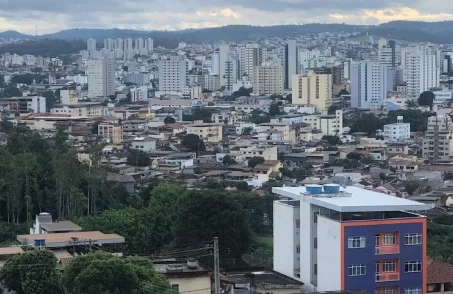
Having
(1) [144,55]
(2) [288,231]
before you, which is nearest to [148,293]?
(2) [288,231]

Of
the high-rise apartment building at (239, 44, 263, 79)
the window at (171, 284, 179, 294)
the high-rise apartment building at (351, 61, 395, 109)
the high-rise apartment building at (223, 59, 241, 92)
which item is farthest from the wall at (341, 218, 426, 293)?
the high-rise apartment building at (239, 44, 263, 79)

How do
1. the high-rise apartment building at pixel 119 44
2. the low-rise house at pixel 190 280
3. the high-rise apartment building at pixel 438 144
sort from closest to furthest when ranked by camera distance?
the low-rise house at pixel 190 280 < the high-rise apartment building at pixel 438 144 < the high-rise apartment building at pixel 119 44

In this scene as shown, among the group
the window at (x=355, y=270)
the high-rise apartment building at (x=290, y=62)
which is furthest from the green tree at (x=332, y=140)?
the high-rise apartment building at (x=290, y=62)

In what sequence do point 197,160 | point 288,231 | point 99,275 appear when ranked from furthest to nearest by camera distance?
point 197,160 → point 288,231 → point 99,275

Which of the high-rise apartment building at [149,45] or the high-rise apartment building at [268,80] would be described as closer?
the high-rise apartment building at [268,80]

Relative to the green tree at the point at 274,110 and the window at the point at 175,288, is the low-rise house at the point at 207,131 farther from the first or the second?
the window at the point at 175,288

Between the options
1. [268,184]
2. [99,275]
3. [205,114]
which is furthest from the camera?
[205,114]

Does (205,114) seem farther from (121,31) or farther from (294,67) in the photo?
(121,31)
